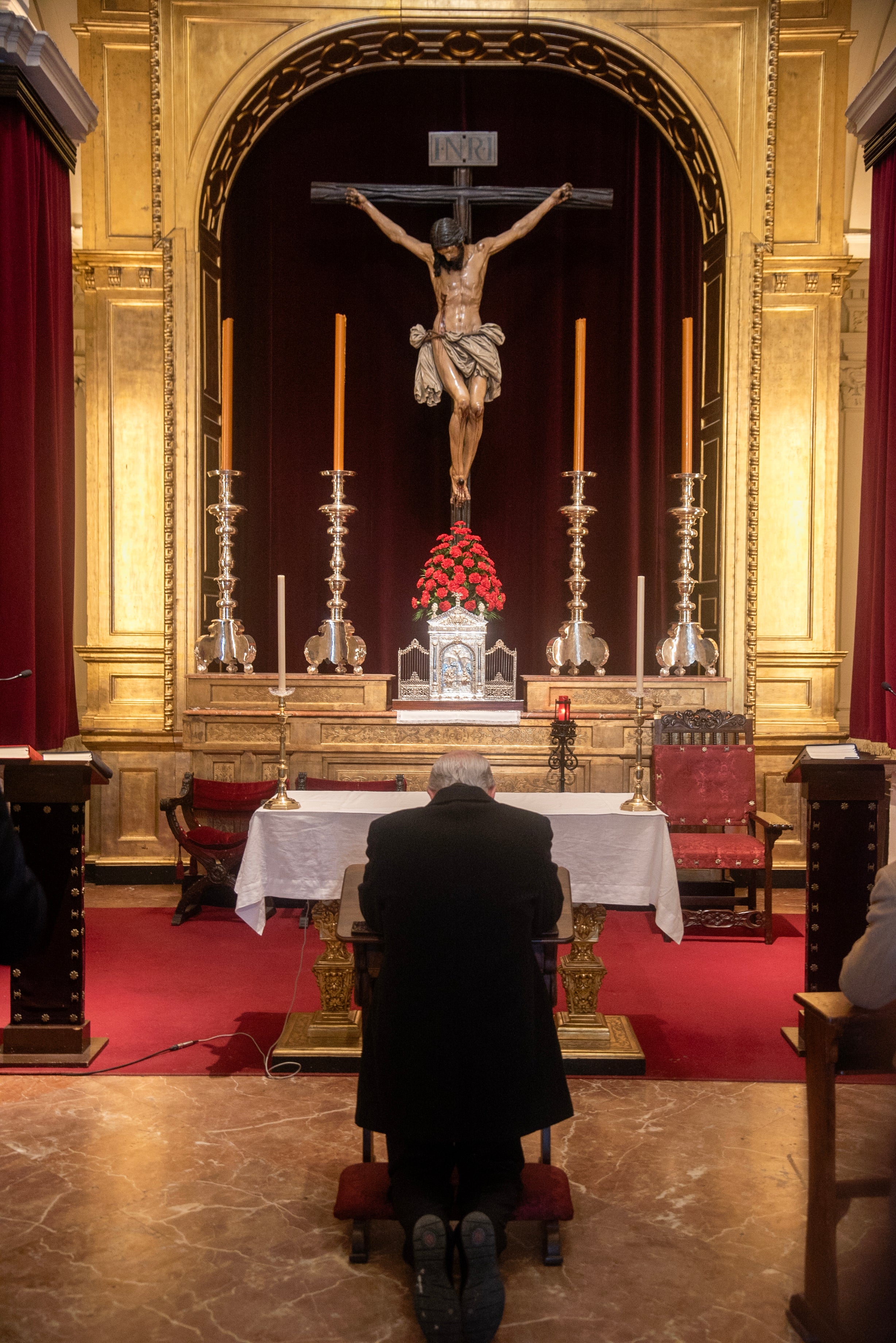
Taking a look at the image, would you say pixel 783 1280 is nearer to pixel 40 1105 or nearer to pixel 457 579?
pixel 40 1105

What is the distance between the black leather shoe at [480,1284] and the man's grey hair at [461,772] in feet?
3.26

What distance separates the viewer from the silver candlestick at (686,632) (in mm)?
6695

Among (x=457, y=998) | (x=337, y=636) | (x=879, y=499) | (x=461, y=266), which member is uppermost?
(x=461, y=266)

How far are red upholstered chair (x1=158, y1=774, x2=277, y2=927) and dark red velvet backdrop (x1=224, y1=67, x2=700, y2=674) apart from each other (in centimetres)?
157

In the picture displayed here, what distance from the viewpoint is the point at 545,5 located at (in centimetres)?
702

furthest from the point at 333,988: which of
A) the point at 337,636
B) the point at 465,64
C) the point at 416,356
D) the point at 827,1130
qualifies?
the point at 465,64

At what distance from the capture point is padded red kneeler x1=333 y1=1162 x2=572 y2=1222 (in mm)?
2656

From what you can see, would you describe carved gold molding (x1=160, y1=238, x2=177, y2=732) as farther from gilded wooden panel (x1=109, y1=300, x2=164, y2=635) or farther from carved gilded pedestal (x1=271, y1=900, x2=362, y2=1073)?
carved gilded pedestal (x1=271, y1=900, x2=362, y2=1073)

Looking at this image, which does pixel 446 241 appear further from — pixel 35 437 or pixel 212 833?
pixel 212 833

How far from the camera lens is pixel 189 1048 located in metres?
4.09

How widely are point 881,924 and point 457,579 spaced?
15.2 ft

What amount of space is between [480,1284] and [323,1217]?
741 millimetres

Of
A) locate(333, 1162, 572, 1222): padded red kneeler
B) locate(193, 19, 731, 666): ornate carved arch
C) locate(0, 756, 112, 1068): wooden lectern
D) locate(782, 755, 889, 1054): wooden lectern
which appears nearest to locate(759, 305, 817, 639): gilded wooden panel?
locate(193, 19, 731, 666): ornate carved arch

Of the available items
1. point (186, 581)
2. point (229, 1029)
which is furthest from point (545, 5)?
point (229, 1029)
